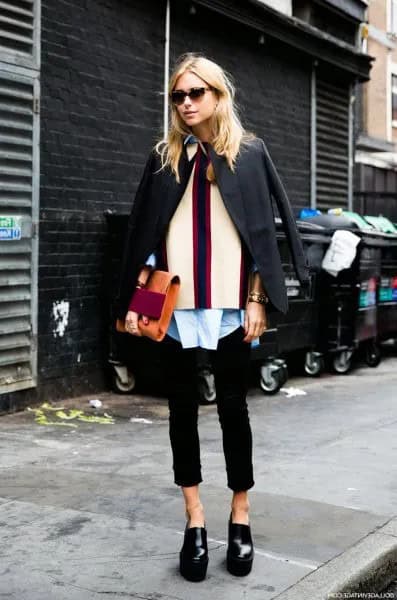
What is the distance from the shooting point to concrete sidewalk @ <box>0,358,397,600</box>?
3.91 m

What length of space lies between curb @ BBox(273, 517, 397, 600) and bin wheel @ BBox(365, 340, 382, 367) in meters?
7.05

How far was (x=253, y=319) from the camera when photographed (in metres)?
4.00

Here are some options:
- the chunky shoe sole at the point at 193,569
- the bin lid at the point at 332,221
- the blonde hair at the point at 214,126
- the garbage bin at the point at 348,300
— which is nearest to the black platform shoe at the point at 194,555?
the chunky shoe sole at the point at 193,569

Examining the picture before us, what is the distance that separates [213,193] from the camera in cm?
403

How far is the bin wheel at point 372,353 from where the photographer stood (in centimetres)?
1155

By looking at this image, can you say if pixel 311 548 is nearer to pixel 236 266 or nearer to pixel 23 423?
pixel 236 266

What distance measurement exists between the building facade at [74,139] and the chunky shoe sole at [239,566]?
4.34 metres

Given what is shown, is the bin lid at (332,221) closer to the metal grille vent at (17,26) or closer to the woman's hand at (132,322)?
the metal grille vent at (17,26)

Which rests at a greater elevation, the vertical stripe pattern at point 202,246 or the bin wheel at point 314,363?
the vertical stripe pattern at point 202,246

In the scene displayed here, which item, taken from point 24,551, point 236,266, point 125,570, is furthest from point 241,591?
point 236,266

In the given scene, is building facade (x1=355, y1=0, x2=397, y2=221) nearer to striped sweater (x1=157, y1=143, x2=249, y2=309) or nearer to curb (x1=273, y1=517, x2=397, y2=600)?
curb (x1=273, y1=517, x2=397, y2=600)

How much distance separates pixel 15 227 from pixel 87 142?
1357 millimetres

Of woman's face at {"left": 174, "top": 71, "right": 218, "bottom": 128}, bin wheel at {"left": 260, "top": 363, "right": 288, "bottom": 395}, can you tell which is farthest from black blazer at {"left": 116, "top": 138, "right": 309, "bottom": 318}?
bin wheel at {"left": 260, "top": 363, "right": 288, "bottom": 395}

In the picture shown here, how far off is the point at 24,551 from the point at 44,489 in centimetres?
118
